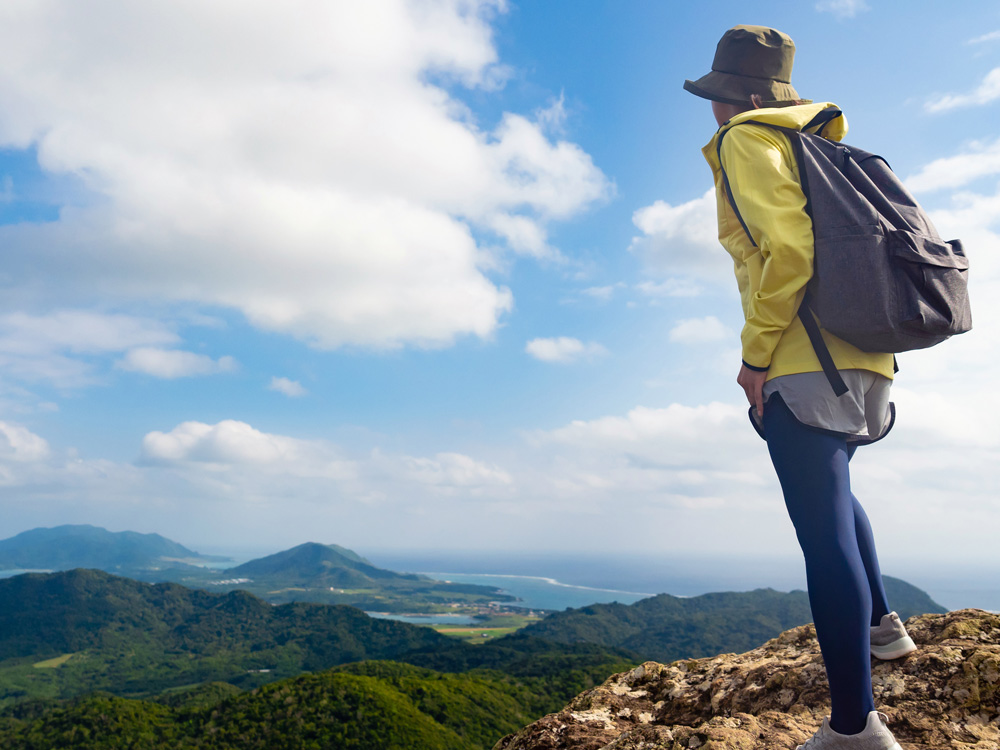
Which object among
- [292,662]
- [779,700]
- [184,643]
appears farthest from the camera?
[184,643]

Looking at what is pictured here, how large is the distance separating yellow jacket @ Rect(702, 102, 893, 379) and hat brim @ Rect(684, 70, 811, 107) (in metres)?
0.19

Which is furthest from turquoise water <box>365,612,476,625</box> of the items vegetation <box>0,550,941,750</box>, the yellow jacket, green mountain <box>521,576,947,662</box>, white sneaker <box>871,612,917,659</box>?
the yellow jacket

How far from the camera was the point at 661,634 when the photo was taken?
77.8 metres

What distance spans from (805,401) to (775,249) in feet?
1.75

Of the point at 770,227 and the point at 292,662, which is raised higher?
the point at 770,227

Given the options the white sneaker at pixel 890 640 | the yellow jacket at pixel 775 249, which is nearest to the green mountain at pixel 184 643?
the white sneaker at pixel 890 640

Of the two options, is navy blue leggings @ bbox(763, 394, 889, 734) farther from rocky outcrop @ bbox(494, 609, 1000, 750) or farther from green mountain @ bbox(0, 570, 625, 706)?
green mountain @ bbox(0, 570, 625, 706)

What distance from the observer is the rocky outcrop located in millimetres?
2023

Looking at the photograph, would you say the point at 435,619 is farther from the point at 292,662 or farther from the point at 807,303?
the point at 807,303

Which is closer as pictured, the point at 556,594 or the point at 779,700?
the point at 779,700

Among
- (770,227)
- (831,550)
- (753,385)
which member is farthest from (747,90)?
(831,550)

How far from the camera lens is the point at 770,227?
195 cm

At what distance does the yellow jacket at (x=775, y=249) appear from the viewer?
1934 millimetres

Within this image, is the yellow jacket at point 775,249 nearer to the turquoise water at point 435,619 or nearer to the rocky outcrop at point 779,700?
the rocky outcrop at point 779,700
